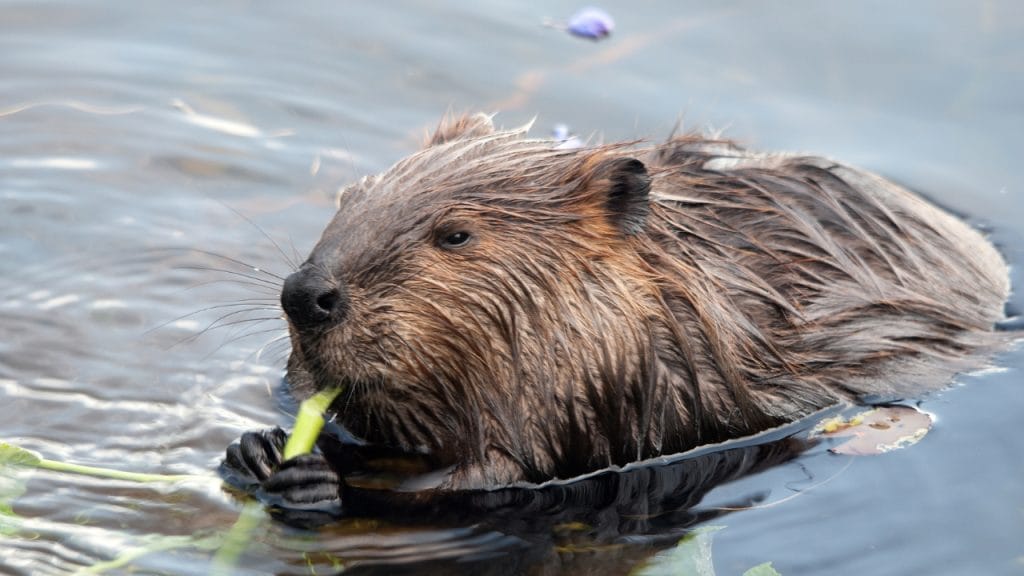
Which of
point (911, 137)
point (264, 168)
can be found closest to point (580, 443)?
point (264, 168)

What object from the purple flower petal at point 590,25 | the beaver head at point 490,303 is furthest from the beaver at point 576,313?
the purple flower petal at point 590,25

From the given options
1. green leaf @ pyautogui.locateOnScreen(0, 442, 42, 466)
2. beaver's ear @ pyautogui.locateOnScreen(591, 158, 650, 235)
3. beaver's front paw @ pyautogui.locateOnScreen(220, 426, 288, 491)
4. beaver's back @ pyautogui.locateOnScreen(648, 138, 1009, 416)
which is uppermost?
green leaf @ pyautogui.locateOnScreen(0, 442, 42, 466)

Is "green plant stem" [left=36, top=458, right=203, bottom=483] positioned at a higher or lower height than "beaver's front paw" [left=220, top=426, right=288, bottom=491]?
higher

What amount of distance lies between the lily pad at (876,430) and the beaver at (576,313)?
0.06 meters

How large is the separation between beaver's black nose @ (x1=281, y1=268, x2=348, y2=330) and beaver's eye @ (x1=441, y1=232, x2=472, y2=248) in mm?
341

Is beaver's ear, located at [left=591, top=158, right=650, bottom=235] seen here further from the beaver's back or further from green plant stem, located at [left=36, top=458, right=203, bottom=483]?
green plant stem, located at [left=36, top=458, right=203, bottom=483]

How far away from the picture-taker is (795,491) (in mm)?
4469

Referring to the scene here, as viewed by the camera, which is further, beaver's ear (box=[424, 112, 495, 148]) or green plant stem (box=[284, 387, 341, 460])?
beaver's ear (box=[424, 112, 495, 148])

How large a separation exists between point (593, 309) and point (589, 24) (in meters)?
2.84

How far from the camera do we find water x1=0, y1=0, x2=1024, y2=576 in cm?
420

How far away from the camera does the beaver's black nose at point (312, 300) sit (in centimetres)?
379

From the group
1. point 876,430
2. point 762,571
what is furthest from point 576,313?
point 876,430

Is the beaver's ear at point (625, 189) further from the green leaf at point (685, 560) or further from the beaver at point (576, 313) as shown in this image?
the green leaf at point (685, 560)

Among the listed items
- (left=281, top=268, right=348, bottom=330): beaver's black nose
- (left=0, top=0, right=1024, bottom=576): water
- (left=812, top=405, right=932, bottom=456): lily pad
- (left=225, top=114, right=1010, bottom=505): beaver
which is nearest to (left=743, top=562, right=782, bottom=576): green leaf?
(left=0, top=0, right=1024, bottom=576): water
